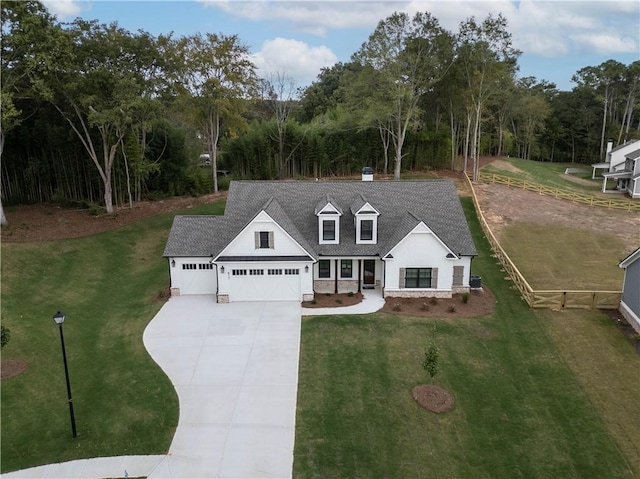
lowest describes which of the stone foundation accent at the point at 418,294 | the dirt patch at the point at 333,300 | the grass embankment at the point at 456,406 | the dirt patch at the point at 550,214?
the grass embankment at the point at 456,406

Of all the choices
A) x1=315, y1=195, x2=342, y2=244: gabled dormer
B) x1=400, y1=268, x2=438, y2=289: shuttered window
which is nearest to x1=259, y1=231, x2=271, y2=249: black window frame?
x1=315, y1=195, x2=342, y2=244: gabled dormer

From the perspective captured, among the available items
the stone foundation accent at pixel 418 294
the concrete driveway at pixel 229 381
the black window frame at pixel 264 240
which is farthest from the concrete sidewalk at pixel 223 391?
the stone foundation accent at pixel 418 294

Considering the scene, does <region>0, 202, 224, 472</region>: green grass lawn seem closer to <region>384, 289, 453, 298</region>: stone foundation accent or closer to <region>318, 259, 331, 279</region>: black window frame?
<region>318, 259, 331, 279</region>: black window frame

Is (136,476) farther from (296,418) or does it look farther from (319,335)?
(319,335)

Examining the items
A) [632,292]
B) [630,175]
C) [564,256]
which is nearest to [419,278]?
[632,292]

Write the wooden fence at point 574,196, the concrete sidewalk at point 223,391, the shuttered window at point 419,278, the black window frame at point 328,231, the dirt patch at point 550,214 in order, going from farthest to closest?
the wooden fence at point 574,196
the dirt patch at point 550,214
the black window frame at point 328,231
the shuttered window at point 419,278
the concrete sidewalk at point 223,391

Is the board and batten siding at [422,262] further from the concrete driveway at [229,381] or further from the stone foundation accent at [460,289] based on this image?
the concrete driveway at [229,381]
